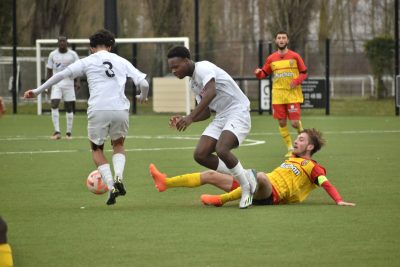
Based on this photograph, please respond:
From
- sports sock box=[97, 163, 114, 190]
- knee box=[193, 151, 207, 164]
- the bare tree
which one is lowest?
sports sock box=[97, 163, 114, 190]

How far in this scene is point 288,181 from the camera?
11.5 metres

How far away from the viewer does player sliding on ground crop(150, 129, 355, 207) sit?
1146 cm

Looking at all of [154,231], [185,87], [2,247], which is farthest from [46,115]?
[2,247]

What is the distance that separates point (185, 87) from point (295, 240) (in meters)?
23.9

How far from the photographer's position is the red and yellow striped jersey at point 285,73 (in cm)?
1941

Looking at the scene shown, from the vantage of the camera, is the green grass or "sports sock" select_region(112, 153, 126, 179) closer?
the green grass

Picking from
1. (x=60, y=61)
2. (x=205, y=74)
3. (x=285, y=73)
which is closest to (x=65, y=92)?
(x=60, y=61)

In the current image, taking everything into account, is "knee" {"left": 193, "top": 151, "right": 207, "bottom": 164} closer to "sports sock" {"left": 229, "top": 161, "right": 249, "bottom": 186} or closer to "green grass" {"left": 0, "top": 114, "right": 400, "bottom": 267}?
"sports sock" {"left": 229, "top": 161, "right": 249, "bottom": 186}

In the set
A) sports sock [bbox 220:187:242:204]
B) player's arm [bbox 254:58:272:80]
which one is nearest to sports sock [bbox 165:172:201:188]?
sports sock [bbox 220:187:242:204]

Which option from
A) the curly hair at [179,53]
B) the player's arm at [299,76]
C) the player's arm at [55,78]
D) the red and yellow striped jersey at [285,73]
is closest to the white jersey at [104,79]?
the player's arm at [55,78]

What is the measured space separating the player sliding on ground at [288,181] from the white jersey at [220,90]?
2.27 ft

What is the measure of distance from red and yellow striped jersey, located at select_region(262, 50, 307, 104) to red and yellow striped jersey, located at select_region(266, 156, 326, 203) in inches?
304

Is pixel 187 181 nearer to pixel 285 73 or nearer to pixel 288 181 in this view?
pixel 288 181

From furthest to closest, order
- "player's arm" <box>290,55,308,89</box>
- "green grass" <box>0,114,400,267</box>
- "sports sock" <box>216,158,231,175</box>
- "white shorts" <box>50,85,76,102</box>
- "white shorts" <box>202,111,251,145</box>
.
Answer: "white shorts" <box>50,85,76,102</box> < "player's arm" <box>290,55,308,89</box> < "sports sock" <box>216,158,231,175</box> < "white shorts" <box>202,111,251,145</box> < "green grass" <box>0,114,400,267</box>
